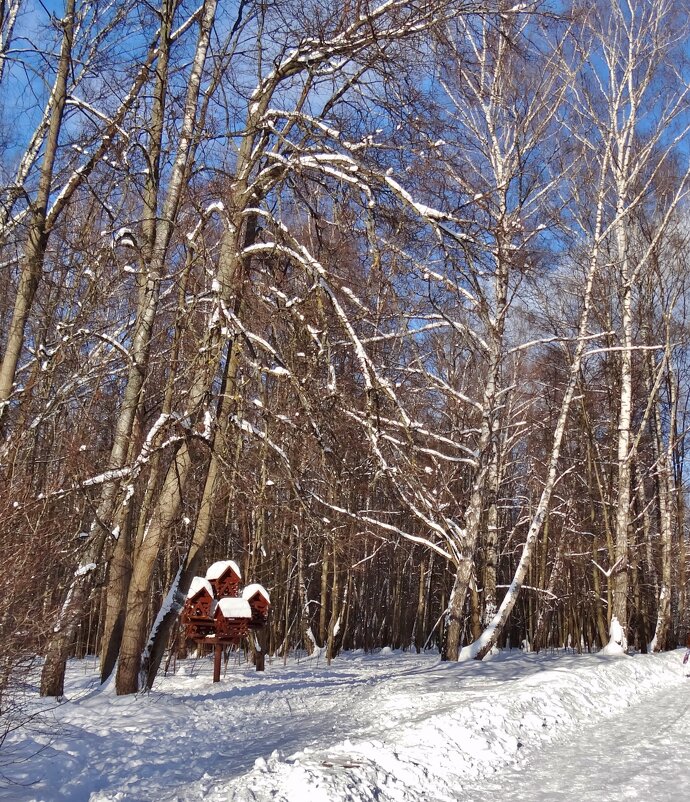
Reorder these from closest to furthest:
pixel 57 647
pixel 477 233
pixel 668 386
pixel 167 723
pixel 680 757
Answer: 1. pixel 57 647
2. pixel 680 757
3. pixel 167 723
4. pixel 477 233
5. pixel 668 386

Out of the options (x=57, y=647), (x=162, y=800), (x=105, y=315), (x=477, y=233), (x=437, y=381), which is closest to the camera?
(x=162, y=800)

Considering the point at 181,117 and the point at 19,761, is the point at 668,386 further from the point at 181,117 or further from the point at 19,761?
the point at 19,761

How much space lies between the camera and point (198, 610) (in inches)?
413

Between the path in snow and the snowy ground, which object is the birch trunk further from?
the path in snow

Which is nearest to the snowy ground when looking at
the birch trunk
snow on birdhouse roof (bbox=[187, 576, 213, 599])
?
snow on birdhouse roof (bbox=[187, 576, 213, 599])

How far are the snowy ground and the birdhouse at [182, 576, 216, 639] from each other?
0.77m

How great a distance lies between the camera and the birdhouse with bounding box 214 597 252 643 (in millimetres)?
10664

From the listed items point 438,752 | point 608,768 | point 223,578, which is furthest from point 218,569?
point 608,768

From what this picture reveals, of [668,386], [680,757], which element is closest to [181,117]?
[680,757]

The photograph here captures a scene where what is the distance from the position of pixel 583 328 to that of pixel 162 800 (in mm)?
12393

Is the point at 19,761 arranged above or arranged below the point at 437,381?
below

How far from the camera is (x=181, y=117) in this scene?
8055mm

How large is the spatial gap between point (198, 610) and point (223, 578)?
76cm

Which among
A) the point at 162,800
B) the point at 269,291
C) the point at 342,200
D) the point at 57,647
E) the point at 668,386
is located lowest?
the point at 162,800
